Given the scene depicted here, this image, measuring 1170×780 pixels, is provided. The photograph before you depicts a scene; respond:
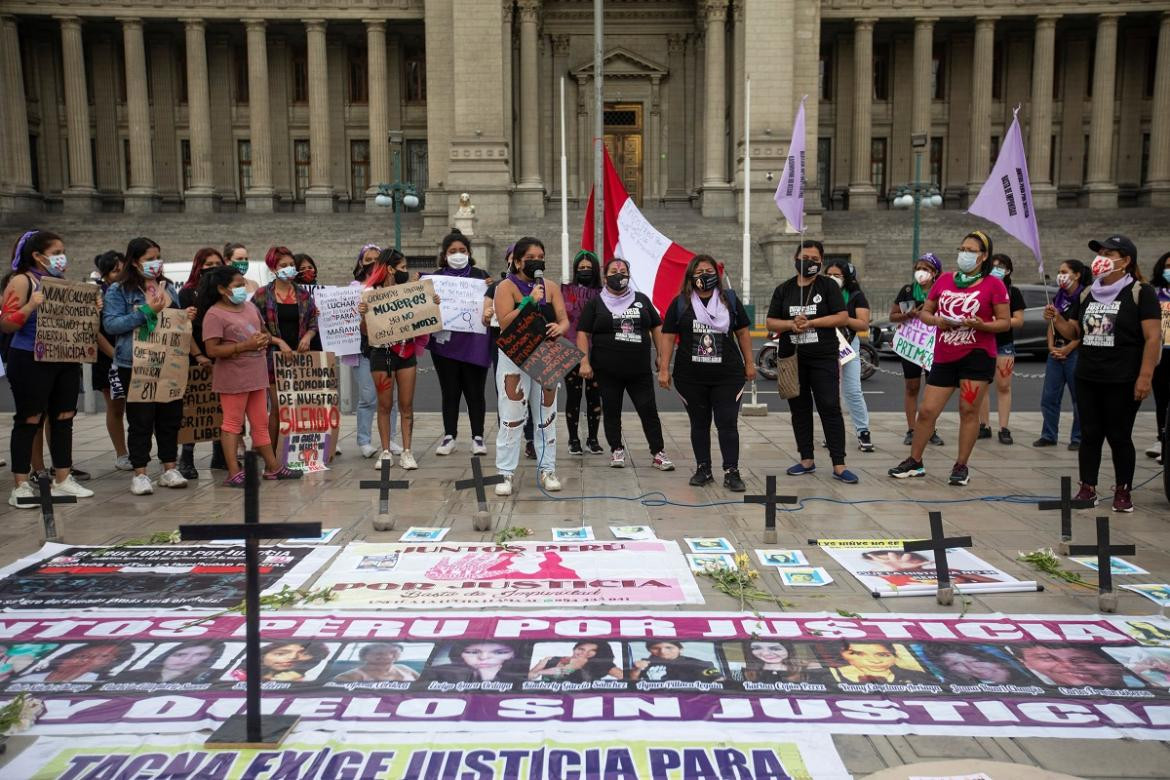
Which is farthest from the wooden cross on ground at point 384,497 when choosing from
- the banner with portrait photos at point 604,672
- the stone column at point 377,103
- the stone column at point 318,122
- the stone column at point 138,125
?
the stone column at point 138,125

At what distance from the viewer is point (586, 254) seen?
8.78 meters

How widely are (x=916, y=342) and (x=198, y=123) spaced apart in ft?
132

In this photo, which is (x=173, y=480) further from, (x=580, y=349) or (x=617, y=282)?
(x=617, y=282)

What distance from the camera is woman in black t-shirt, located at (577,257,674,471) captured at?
8562 mm

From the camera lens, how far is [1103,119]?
41688 mm

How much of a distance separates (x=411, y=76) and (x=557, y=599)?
44358 millimetres

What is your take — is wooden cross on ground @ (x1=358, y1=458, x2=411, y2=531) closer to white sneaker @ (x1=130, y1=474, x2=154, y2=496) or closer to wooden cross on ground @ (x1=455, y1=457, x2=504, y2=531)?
wooden cross on ground @ (x1=455, y1=457, x2=504, y2=531)

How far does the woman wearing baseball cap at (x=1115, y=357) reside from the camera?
22.4ft

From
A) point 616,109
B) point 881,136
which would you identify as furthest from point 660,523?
point 881,136

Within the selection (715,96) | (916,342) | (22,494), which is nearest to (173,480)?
(22,494)

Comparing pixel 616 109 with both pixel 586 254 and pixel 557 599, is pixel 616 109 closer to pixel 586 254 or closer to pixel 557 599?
pixel 586 254

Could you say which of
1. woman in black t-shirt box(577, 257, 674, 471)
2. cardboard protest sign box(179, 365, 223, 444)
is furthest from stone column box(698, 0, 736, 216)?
cardboard protest sign box(179, 365, 223, 444)

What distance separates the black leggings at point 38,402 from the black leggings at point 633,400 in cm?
445

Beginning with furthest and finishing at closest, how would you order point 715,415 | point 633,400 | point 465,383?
point 465,383, point 633,400, point 715,415
